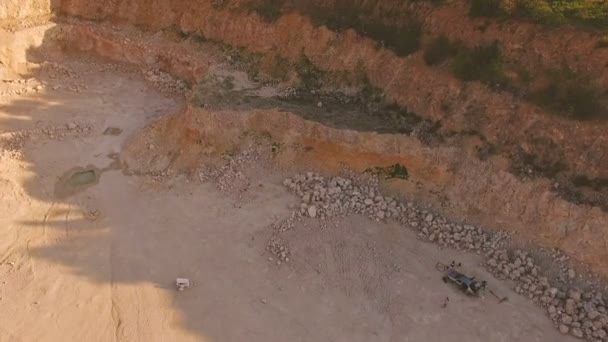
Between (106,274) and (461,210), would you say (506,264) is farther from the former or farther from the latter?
(106,274)

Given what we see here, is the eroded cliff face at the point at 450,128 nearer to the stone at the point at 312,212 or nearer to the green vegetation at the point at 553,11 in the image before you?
the green vegetation at the point at 553,11

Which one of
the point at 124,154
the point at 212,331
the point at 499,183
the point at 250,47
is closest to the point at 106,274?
the point at 212,331

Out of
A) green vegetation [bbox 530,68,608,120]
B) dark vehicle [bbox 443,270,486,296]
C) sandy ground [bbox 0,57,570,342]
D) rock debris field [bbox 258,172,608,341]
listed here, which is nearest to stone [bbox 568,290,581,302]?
rock debris field [bbox 258,172,608,341]

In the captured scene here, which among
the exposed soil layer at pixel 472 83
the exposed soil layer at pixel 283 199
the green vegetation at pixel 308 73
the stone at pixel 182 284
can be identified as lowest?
the stone at pixel 182 284

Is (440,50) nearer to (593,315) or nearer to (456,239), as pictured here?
(456,239)

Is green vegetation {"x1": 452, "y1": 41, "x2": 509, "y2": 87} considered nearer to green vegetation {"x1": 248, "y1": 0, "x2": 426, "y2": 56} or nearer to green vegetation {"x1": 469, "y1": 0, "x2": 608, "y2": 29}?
green vegetation {"x1": 469, "y1": 0, "x2": 608, "y2": 29}

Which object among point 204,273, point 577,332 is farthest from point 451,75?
point 204,273

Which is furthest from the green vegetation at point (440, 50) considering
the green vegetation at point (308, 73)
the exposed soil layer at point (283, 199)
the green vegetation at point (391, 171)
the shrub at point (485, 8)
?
the green vegetation at point (308, 73)
